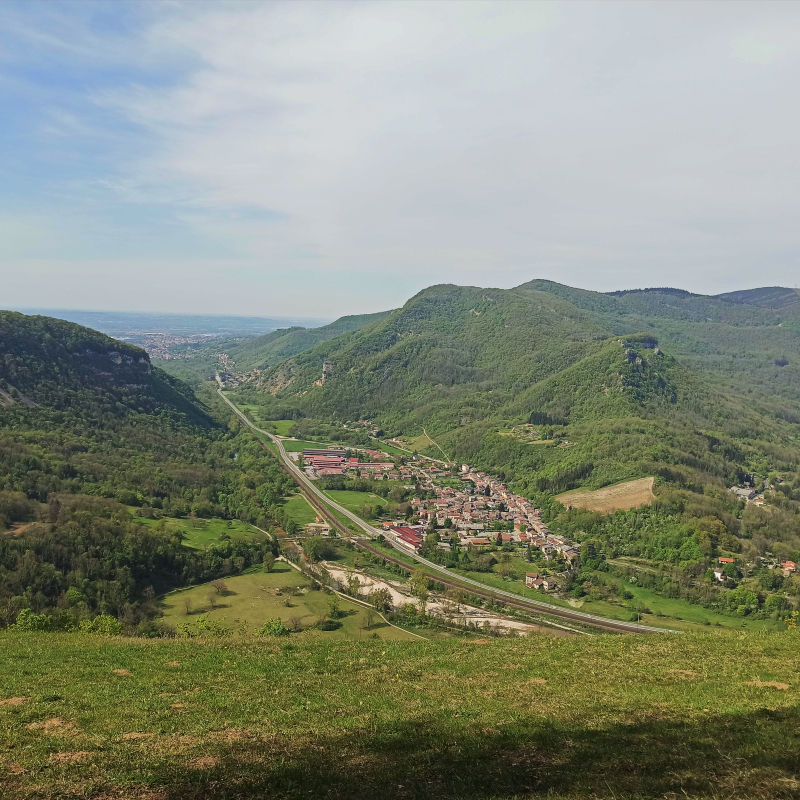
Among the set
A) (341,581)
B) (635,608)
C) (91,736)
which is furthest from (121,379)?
(91,736)

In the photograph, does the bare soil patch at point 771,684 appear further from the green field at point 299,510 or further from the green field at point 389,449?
the green field at point 389,449

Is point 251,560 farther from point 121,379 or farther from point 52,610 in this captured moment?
point 121,379

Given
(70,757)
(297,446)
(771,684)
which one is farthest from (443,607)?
(297,446)

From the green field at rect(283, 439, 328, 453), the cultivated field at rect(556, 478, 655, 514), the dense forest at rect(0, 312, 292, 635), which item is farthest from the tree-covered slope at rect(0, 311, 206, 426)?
the cultivated field at rect(556, 478, 655, 514)

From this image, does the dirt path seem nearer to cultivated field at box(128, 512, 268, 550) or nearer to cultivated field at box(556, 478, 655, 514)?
cultivated field at box(128, 512, 268, 550)

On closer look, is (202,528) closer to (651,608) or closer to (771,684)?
(651,608)
